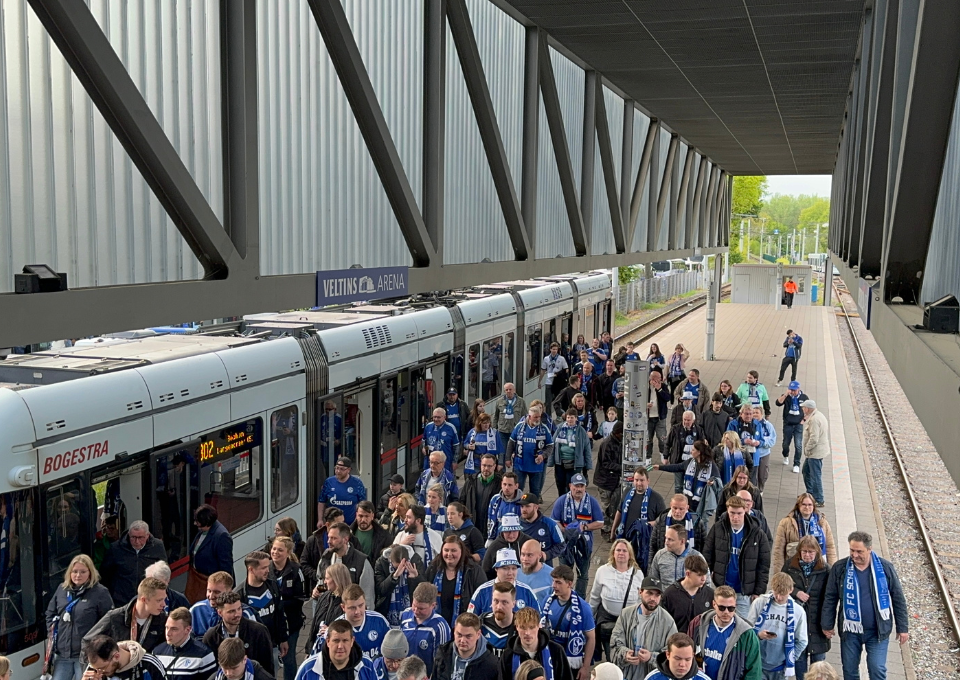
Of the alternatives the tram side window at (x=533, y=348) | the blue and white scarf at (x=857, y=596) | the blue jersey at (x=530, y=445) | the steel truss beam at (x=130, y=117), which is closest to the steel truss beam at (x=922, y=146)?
the steel truss beam at (x=130, y=117)

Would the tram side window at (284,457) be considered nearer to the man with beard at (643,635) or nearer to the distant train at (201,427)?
the distant train at (201,427)

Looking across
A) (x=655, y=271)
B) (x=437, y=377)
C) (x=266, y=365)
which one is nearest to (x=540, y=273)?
(x=266, y=365)

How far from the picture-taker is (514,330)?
19641 millimetres

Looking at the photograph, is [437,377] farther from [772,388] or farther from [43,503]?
[772,388]

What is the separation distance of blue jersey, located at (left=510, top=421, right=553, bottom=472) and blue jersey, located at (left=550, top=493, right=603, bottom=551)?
3.13 metres

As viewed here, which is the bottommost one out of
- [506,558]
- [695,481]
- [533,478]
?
[533,478]

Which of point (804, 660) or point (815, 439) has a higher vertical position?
point (815, 439)

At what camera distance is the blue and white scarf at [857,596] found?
26.2 feet

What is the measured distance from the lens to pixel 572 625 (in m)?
7.04

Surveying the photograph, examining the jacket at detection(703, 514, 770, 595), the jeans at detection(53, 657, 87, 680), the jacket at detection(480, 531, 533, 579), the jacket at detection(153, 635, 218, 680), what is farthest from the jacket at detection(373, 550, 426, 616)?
the jacket at detection(703, 514, 770, 595)

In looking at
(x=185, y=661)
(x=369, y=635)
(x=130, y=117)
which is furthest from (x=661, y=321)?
(x=130, y=117)

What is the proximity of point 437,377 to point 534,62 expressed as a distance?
5.76 meters

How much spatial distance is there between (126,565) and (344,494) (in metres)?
2.95

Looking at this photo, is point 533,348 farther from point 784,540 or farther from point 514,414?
point 784,540
